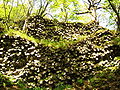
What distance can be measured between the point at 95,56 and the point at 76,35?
4668 mm

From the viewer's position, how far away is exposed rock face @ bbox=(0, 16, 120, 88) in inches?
357

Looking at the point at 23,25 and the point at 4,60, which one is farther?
the point at 23,25

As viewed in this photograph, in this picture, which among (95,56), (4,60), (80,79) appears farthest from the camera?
(95,56)

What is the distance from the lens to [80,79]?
8.84 meters

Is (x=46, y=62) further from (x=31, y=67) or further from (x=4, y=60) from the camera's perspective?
(x=4, y=60)

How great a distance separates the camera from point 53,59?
34.5ft

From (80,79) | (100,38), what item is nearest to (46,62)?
(80,79)

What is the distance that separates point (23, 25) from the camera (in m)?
15.3

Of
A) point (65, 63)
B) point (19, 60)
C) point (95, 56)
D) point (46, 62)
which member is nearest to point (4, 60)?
point (19, 60)

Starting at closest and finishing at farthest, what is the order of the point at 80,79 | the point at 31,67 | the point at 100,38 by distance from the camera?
1. the point at 80,79
2. the point at 31,67
3. the point at 100,38

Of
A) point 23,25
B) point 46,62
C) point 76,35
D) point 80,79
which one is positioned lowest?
point 80,79

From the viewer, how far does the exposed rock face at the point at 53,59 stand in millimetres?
9078

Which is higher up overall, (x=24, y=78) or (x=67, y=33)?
(x=67, y=33)

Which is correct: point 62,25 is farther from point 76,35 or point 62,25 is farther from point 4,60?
point 4,60
